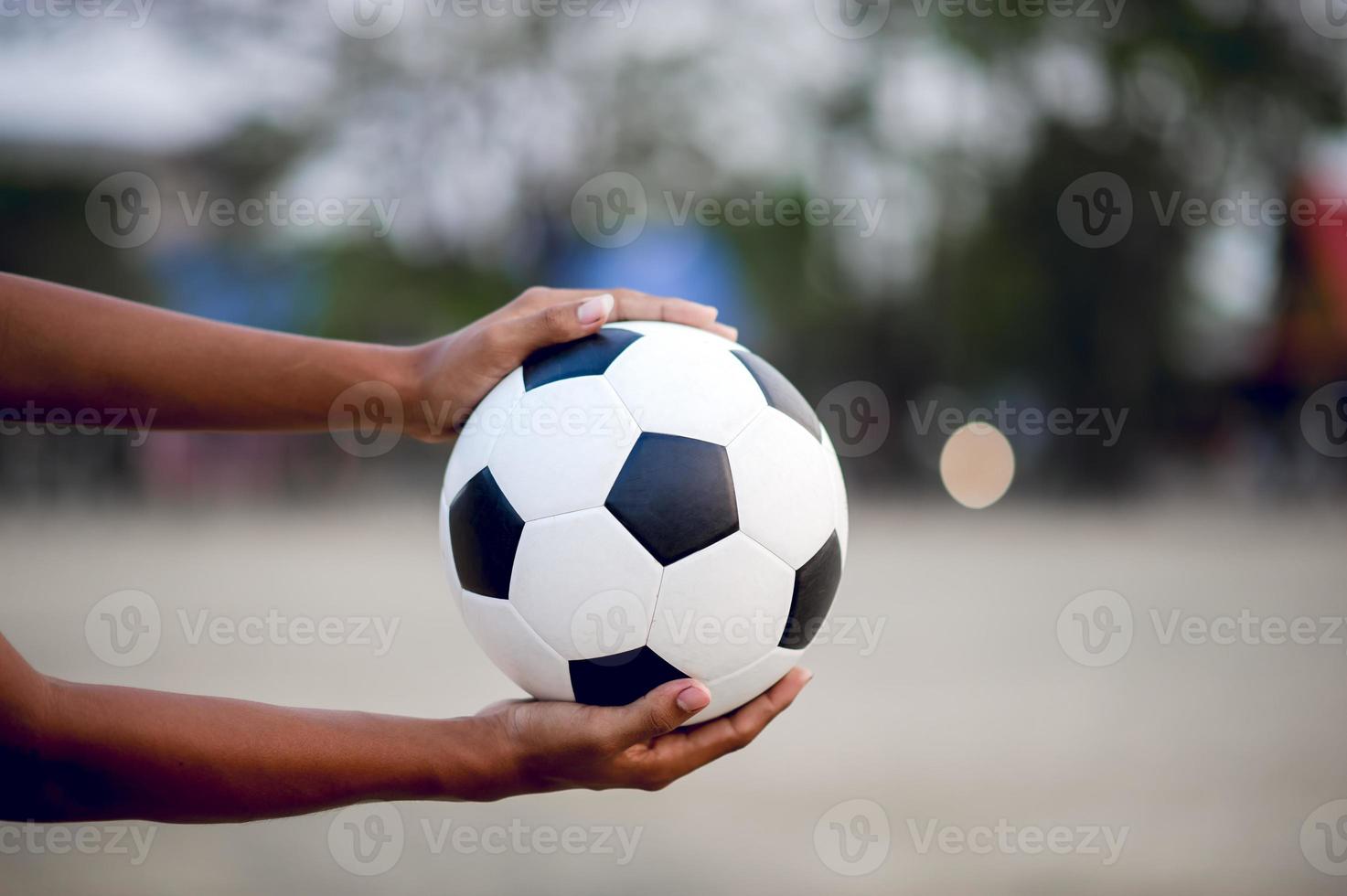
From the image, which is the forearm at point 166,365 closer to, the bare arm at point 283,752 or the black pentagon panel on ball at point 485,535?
the black pentagon panel on ball at point 485,535

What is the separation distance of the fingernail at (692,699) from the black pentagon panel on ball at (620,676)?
278mm

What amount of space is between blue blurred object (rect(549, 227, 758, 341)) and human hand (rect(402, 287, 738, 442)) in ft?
57.5

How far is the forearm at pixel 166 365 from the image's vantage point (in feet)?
6.92

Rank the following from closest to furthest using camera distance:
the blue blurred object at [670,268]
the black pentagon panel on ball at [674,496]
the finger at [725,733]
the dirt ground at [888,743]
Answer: the finger at [725,733] → the black pentagon panel on ball at [674,496] → the dirt ground at [888,743] → the blue blurred object at [670,268]

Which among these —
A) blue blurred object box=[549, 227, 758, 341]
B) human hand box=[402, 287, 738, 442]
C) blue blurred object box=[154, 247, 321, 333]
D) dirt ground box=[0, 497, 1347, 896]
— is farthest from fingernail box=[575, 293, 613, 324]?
blue blurred object box=[154, 247, 321, 333]

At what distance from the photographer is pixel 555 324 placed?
232cm

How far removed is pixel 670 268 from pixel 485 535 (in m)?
19.1

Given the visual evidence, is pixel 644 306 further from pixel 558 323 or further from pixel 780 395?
pixel 780 395

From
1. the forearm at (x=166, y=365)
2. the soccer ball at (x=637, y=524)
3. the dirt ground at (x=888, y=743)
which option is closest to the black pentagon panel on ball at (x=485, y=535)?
the soccer ball at (x=637, y=524)

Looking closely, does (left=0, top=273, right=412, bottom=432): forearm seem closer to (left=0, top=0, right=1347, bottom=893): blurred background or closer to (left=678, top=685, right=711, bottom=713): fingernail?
(left=678, top=685, right=711, bottom=713): fingernail

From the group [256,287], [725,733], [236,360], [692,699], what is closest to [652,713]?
[692,699]

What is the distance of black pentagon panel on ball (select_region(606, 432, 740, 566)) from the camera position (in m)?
2.17

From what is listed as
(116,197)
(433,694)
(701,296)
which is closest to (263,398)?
(433,694)

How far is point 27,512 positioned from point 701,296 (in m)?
12.5
